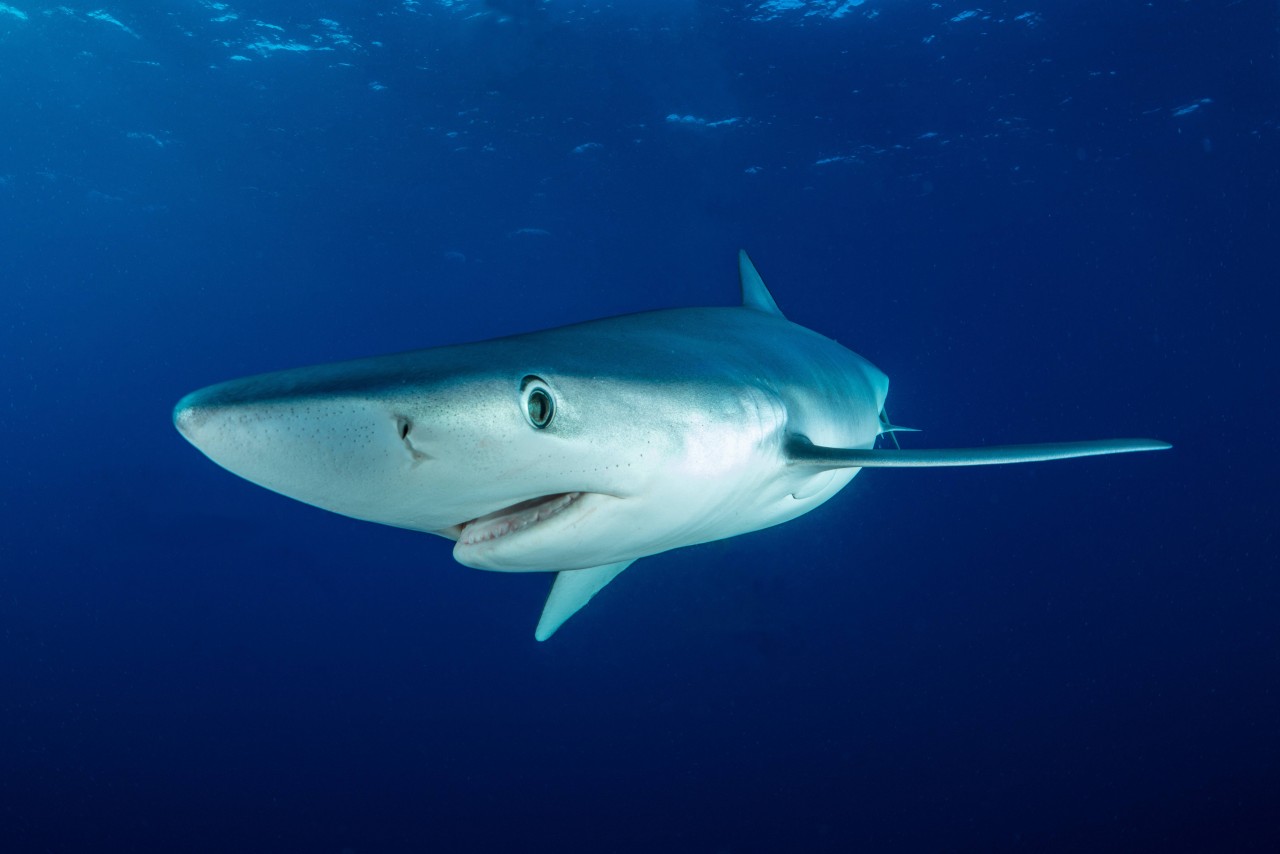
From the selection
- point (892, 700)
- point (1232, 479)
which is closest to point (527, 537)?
point (892, 700)

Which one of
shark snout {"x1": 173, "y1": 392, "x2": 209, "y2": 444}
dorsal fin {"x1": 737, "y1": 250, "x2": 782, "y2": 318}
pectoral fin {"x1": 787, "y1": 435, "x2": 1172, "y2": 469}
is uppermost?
dorsal fin {"x1": 737, "y1": 250, "x2": 782, "y2": 318}

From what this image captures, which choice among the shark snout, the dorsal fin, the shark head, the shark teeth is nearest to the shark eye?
the shark head

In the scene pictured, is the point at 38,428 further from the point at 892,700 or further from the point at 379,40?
the point at 892,700

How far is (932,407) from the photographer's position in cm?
3950

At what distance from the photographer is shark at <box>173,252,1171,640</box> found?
60.0 inches

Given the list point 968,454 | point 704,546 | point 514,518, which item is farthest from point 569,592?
point 704,546

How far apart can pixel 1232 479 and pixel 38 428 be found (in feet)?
238

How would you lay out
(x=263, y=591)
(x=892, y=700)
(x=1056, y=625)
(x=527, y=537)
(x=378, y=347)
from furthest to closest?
(x=378, y=347), (x=263, y=591), (x=1056, y=625), (x=892, y=700), (x=527, y=537)

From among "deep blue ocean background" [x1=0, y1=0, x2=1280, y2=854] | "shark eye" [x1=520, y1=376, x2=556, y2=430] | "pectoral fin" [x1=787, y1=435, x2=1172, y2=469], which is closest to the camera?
"shark eye" [x1=520, y1=376, x2=556, y2=430]

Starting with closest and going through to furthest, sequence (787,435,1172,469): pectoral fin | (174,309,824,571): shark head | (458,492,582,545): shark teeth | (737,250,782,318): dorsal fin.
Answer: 1. (174,309,824,571): shark head
2. (458,492,582,545): shark teeth
3. (787,435,1172,469): pectoral fin
4. (737,250,782,318): dorsal fin

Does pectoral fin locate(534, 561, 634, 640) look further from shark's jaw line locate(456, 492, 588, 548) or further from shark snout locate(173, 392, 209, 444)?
shark snout locate(173, 392, 209, 444)

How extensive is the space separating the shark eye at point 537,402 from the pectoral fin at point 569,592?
210cm

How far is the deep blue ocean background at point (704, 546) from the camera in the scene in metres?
12.8

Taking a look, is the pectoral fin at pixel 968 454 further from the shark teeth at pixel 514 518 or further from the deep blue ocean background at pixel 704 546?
the deep blue ocean background at pixel 704 546
